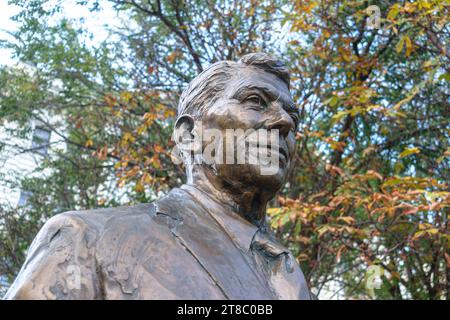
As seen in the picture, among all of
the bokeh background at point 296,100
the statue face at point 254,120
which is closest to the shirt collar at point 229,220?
the statue face at point 254,120

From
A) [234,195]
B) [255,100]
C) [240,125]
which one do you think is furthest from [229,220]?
[255,100]

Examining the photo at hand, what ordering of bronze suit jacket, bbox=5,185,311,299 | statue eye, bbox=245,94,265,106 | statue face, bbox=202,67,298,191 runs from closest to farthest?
bronze suit jacket, bbox=5,185,311,299 → statue face, bbox=202,67,298,191 → statue eye, bbox=245,94,265,106

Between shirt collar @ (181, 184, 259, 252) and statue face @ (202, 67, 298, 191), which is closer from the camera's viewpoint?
shirt collar @ (181, 184, 259, 252)

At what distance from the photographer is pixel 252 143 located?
8.00 feet

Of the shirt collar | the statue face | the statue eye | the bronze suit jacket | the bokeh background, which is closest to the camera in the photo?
the bronze suit jacket

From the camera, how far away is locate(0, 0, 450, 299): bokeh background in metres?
6.56

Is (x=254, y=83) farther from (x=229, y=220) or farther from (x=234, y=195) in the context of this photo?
(x=229, y=220)

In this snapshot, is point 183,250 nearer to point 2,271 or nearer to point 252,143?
point 252,143

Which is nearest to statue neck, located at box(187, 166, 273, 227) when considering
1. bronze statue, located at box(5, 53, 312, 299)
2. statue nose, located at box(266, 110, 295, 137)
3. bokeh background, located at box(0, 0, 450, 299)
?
bronze statue, located at box(5, 53, 312, 299)

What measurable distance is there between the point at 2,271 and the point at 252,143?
18.1 feet

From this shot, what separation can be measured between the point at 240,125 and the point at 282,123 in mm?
165

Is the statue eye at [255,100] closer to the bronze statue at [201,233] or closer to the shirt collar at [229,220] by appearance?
the bronze statue at [201,233]

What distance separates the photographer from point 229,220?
2377mm

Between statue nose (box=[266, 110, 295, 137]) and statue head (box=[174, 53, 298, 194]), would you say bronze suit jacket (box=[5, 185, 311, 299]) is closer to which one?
statue head (box=[174, 53, 298, 194])
